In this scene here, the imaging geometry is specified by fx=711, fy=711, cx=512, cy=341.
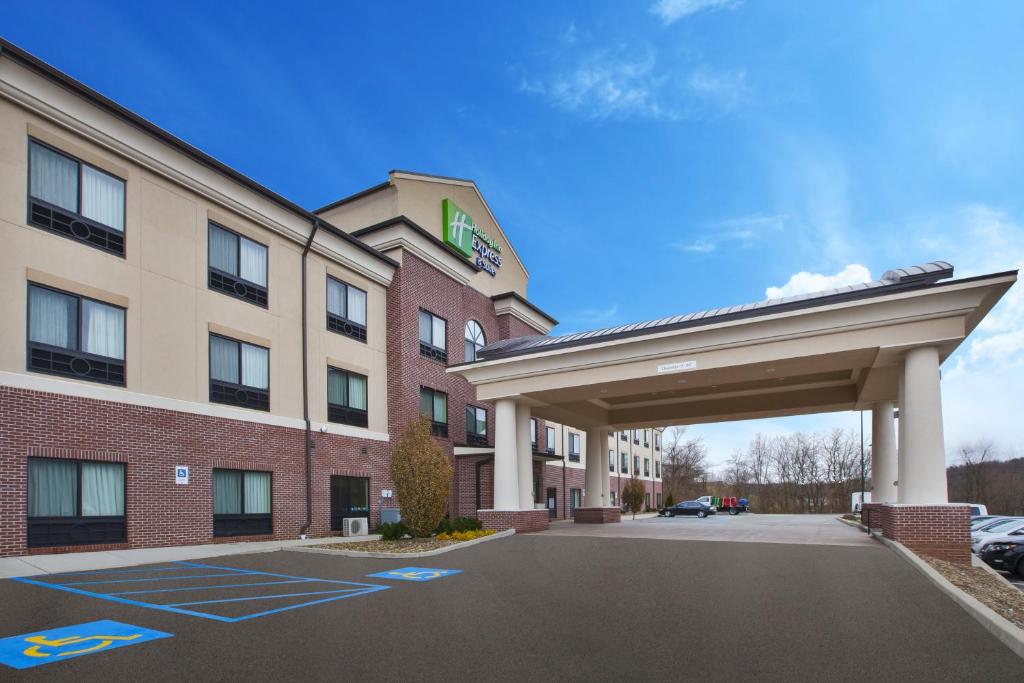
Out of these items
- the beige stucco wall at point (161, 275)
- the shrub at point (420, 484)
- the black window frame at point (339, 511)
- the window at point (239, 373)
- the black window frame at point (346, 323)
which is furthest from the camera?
the black window frame at point (346, 323)

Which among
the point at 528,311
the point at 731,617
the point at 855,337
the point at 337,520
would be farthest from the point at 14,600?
the point at 528,311

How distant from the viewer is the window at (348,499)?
23688mm

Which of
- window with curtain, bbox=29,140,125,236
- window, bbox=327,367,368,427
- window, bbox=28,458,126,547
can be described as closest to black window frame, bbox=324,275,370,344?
window, bbox=327,367,368,427

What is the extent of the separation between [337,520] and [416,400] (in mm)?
5586

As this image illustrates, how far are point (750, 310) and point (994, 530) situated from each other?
10655mm

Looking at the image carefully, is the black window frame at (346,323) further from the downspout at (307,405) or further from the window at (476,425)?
the window at (476,425)

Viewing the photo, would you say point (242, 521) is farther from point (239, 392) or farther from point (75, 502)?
point (75, 502)

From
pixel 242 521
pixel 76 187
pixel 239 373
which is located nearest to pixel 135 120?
pixel 76 187

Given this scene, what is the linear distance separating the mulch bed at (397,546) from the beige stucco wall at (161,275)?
5499 millimetres

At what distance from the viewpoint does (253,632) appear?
24.6 feet

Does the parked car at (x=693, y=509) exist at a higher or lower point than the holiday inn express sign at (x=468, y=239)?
lower

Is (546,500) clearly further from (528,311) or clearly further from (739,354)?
(739,354)

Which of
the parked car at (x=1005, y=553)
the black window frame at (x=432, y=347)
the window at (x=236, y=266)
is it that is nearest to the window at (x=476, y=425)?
the black window frame at (x=432, y=347)

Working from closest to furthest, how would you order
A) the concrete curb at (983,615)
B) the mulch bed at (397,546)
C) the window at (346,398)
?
the concrete curb at (983,615) → the mulch bed at (397,546) → the window at (346,398)
